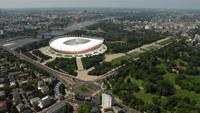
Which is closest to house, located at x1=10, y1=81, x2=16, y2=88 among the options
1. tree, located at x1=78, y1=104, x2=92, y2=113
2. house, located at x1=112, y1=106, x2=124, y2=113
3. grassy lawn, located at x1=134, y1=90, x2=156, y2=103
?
tree, located at x1=78, y1=104, x2=92, y2=113

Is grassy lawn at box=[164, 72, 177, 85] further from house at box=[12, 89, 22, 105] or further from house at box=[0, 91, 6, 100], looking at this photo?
house at box=[0, 91, 6, 100]

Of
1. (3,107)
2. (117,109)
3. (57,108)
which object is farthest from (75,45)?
(117,109)

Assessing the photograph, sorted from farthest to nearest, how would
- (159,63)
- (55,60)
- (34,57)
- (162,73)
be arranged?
(34,57) → (55,60) → (159,63) → (162,73)

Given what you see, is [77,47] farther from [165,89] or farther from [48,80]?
[165,89]

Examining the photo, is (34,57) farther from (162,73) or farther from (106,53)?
(162,73)

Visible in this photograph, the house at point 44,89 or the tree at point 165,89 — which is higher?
the tree at point 165,89

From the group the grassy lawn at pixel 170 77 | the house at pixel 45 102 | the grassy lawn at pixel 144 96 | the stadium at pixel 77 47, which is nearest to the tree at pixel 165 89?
the grassy lawn at pixel 144 96

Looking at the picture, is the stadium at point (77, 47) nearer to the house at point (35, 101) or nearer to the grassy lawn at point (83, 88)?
the grassy lawn at point (83, 88)

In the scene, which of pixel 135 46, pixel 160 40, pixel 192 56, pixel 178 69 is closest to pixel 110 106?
pixel 178 69
